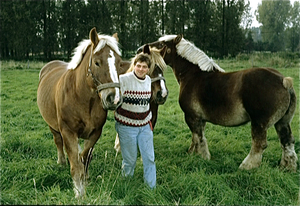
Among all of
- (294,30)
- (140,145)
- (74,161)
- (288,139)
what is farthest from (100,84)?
(294,30)

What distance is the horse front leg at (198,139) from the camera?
450 cm

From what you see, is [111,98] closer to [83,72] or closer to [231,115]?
Result: [83,72]

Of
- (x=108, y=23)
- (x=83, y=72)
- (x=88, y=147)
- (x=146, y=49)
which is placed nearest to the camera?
(x=83, y=72)

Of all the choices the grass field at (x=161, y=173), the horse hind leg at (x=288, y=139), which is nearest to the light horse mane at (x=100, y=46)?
the grass field at (x=161, y=173)

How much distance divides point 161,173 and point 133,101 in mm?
1199

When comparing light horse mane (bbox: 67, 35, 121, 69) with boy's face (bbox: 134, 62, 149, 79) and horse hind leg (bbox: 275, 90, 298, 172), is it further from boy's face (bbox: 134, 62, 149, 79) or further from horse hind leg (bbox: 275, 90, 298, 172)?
horse hind leg (bbox: 275, 90, 298, 172)

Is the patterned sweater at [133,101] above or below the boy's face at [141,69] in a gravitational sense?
below

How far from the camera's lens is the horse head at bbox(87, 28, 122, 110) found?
8.74ft

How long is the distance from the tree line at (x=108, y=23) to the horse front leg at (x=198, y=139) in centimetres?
1834

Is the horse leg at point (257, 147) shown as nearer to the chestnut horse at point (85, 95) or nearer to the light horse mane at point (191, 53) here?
the light horse mane at point (191, 53)

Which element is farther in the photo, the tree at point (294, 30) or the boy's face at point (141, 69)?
the tree at point (294, 30)

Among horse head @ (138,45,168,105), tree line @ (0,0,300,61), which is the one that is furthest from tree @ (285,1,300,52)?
horse head @ (138,45,168,105)

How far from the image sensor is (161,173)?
146 inches

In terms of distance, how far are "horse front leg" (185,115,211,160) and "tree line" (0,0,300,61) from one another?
18.3m
